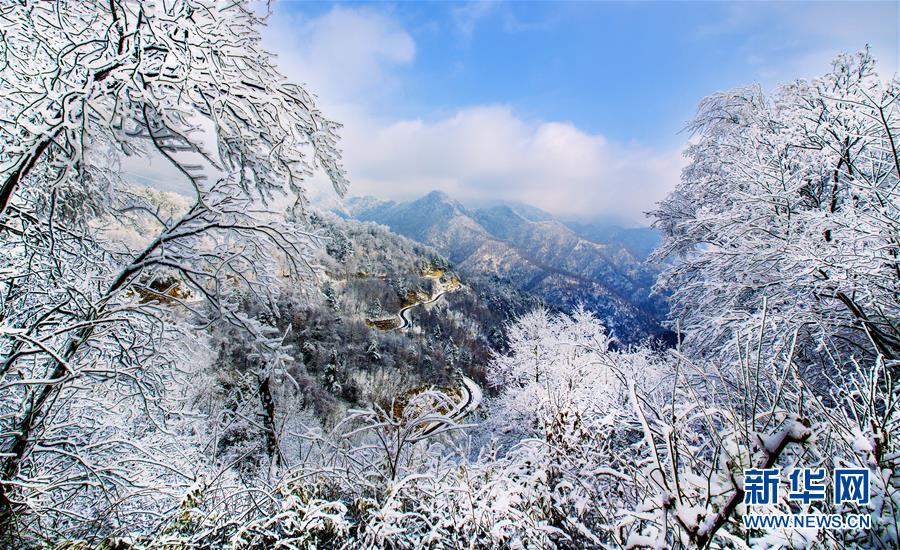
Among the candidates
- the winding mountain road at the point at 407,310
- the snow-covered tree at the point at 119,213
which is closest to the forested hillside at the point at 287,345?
the snow-covered tree at the point at 119,213

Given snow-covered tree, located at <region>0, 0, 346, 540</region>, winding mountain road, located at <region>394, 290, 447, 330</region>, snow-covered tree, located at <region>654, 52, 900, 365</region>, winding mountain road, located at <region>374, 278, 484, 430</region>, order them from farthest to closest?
1. winding mountain road, located at <region>394, 290, 447, 330</region>
2. snow-covered tree, located at <region>654, 52, 900, 365</region>
3. winding mountain road, located at <region>374, 278, 484, 430</region>
4. snow-covered tree, located at <region>0, 0, 346, 540</region>

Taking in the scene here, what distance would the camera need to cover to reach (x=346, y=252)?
6016cm

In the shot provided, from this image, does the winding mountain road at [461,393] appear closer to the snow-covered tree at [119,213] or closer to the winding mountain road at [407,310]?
the winding mountain road at [407,310]

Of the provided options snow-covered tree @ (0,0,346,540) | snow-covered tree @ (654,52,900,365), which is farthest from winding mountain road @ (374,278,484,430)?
snow-covered tree @ (654,52,900,365)

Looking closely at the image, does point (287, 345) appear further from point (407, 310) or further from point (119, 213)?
point (407, 310)

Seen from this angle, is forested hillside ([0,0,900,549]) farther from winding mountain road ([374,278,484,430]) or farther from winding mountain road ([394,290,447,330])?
winding mountain road ([394,290,447,330])

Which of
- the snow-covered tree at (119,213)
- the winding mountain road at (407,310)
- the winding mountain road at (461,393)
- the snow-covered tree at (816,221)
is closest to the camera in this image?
the snow-covered tree at (119,213)

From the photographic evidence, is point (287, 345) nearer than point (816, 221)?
Yes

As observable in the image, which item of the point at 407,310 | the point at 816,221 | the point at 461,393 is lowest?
the point at 461,393

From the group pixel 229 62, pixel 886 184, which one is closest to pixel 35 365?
pixel 229 62

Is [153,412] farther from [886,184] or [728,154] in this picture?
[728,154]

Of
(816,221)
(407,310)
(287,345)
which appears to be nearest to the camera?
(287,345)

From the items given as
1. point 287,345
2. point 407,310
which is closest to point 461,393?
point 407,310

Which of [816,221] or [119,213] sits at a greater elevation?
[816,221]
